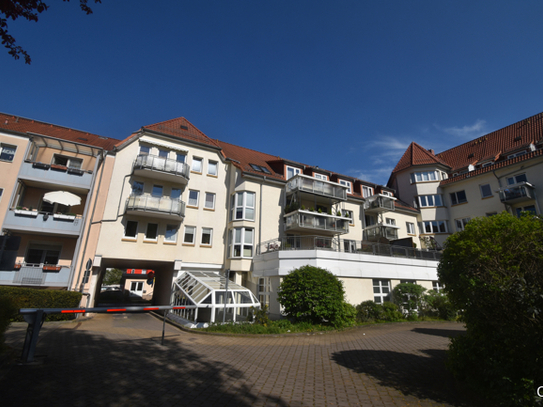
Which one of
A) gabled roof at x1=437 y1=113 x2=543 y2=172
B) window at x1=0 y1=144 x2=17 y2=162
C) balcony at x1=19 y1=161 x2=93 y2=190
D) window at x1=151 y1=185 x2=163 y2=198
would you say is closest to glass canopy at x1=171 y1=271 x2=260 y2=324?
window at x1=151 y1=185 x2=163 y2=198

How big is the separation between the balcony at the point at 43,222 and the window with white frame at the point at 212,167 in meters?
9.63

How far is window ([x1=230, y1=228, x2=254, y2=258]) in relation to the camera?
20953 millimetres

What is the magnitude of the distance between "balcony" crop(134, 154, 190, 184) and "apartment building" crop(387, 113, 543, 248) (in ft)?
79.8

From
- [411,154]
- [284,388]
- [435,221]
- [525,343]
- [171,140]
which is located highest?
[411,154]

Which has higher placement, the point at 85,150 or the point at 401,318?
the point at 85,150

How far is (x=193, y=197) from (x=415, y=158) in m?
26.2

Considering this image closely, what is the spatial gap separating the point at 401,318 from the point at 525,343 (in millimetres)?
13797

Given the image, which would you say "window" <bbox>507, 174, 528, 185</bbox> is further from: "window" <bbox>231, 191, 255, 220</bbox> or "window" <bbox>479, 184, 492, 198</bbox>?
"window" <bbox>231, 191, 255, 220</bbox>

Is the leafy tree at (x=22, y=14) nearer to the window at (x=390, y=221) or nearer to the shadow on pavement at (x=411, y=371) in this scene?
the shadow on pavement at (x=411, y=371)

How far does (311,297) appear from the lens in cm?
1383

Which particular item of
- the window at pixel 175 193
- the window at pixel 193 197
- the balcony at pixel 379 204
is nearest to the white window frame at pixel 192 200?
the window at pixel 193 197

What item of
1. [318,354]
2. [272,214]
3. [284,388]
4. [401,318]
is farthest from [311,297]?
[272,214]

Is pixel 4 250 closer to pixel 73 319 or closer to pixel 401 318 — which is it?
pixel 73 319

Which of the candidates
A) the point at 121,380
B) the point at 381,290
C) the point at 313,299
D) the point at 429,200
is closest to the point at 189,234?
the point at 313,299
